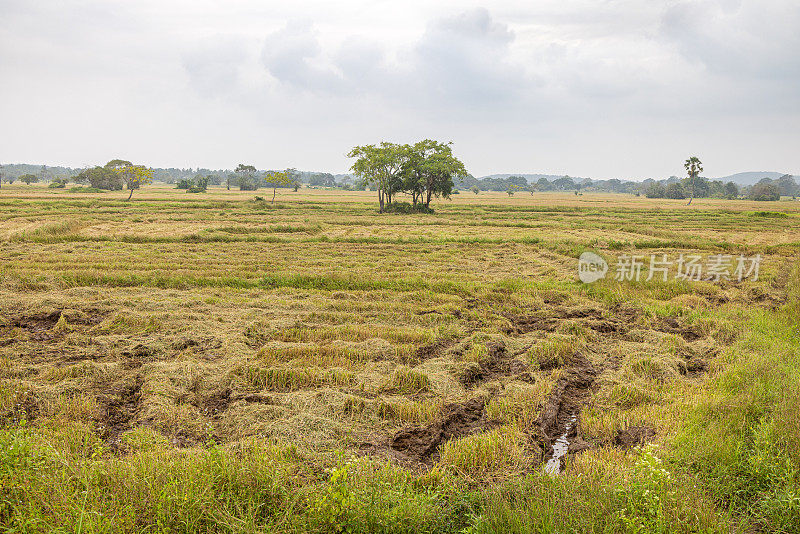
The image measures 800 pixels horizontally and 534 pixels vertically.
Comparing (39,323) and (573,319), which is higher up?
(573,319)

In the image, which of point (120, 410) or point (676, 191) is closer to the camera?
point (120, 410)

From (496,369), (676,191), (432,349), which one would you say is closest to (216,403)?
(432,349)

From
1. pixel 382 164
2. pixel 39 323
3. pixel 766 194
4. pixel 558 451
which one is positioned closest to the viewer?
pixel 558 451

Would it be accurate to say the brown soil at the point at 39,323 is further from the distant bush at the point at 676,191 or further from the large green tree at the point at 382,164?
the distant bush at the point at 676,191

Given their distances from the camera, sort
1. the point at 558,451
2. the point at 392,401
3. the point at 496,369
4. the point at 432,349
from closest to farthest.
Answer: the point at 558,451 < the point at 392,401 < the point at 496,369 < the point at 432,349

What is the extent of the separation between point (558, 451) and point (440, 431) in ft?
5.04

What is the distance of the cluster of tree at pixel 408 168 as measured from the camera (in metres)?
46.3

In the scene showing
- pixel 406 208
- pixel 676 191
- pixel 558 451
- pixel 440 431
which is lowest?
pixel 558 451

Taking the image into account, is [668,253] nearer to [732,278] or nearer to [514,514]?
[732,278]

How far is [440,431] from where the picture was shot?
588cm

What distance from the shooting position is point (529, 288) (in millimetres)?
13672

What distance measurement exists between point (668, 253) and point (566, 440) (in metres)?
19.4

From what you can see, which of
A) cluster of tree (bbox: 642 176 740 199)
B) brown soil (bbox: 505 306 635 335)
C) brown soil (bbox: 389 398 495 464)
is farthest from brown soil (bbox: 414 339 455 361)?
cluster of tree (bbox: 642 176 740 199)

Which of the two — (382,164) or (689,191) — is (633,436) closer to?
(382,164)
